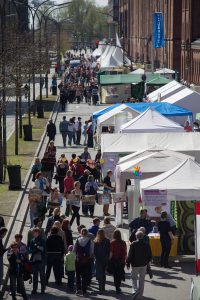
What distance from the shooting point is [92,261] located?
19594 mm

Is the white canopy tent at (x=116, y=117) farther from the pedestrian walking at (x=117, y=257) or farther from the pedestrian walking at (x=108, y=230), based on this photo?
the pedestrian walking at (x=117, y=257)

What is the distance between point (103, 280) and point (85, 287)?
363 millimetres

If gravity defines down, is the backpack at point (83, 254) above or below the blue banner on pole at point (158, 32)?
below

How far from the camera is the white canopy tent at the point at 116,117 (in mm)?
39281

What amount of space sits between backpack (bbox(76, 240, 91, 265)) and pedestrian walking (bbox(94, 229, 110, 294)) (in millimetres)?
153

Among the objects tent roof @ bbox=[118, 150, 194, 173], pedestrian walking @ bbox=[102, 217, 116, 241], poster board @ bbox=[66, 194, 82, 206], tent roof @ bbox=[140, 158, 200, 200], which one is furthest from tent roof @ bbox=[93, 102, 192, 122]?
pedestrian walking @ bbox=[102, 217, 116, 241]

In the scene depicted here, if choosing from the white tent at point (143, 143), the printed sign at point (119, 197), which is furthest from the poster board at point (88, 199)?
the white tent at point (143, 143)

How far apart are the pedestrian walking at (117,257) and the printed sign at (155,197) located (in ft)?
10.4

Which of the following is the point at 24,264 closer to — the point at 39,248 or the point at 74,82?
the point at 39,248

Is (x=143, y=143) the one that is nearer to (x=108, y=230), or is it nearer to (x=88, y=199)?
(x=88, y=199)

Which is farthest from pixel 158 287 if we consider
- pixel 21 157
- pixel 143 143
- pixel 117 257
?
pixel 21 157

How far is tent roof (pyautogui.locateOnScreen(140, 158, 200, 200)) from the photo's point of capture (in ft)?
73.2

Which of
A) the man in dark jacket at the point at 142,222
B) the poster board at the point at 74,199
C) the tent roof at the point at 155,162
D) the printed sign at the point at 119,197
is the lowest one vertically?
the poster board at the point at 74,199

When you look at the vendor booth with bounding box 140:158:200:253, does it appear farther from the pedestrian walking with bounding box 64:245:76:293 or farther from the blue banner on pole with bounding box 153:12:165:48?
the blue banner on pole with bounding box 153:12:165:48
